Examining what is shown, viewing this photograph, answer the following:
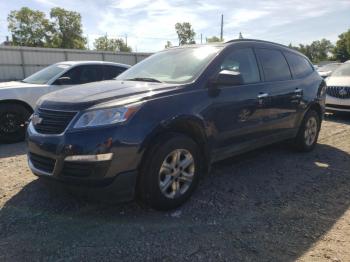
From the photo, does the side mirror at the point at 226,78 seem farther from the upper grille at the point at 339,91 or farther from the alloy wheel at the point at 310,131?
the upper grille at the point at 339,91

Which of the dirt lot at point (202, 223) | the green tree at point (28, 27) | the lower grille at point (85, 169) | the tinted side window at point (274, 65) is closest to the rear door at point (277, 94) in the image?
the tinted side window at point (274, 65)

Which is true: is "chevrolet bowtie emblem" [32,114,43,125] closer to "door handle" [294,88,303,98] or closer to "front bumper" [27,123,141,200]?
"front bumper" [27,123,141,200]

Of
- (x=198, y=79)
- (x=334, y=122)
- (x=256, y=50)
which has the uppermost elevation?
(x=256, y=50)

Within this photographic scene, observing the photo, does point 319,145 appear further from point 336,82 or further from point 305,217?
point 336,82

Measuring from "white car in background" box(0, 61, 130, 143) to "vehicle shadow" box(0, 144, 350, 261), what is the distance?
9.34 ft

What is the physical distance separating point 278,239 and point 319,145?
4004 millimetres

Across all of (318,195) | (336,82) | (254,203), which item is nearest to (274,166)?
(318,195)

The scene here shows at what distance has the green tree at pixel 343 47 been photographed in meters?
69.1

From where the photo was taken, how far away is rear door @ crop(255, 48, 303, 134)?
15.9ft

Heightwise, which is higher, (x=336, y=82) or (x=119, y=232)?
(x=336, y=82)

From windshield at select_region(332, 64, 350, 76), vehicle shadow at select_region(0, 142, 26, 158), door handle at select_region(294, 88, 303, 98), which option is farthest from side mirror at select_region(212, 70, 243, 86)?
windshield at select_region(332, 64, 350, 76)

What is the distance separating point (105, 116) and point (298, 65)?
3.88 metres

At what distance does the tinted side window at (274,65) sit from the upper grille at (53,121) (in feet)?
9.30

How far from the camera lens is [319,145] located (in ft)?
→ 21.9
